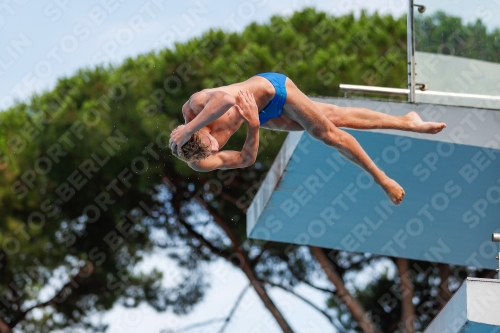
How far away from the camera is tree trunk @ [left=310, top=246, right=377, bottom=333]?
1339 cm

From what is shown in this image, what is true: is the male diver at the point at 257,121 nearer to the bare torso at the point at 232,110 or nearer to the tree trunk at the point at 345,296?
the bare torso at the point at 232,110

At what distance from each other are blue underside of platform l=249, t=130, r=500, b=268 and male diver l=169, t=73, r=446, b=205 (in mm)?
1657

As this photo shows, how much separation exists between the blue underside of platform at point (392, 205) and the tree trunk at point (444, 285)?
362 cm

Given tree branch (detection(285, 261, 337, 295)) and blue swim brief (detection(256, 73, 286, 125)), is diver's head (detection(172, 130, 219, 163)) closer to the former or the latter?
blue swim brief (detection(256, 73, 286, 125))

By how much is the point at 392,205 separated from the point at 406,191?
555 millimetres

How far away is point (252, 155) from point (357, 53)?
8681 millimetres

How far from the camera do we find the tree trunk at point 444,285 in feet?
45.7

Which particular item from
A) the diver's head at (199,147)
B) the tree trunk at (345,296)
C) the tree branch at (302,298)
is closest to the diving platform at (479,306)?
the diver's head at (199,147)

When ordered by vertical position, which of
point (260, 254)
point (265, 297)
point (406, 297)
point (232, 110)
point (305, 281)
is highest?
point (232, 110)

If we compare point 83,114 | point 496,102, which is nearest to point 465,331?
point 496,102

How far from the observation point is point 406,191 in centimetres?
884

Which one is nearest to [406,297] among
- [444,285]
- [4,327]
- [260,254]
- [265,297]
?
[444,285]

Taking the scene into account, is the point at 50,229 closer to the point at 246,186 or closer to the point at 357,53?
the point at 246,186

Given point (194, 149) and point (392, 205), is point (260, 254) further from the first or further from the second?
point (194, 149)
